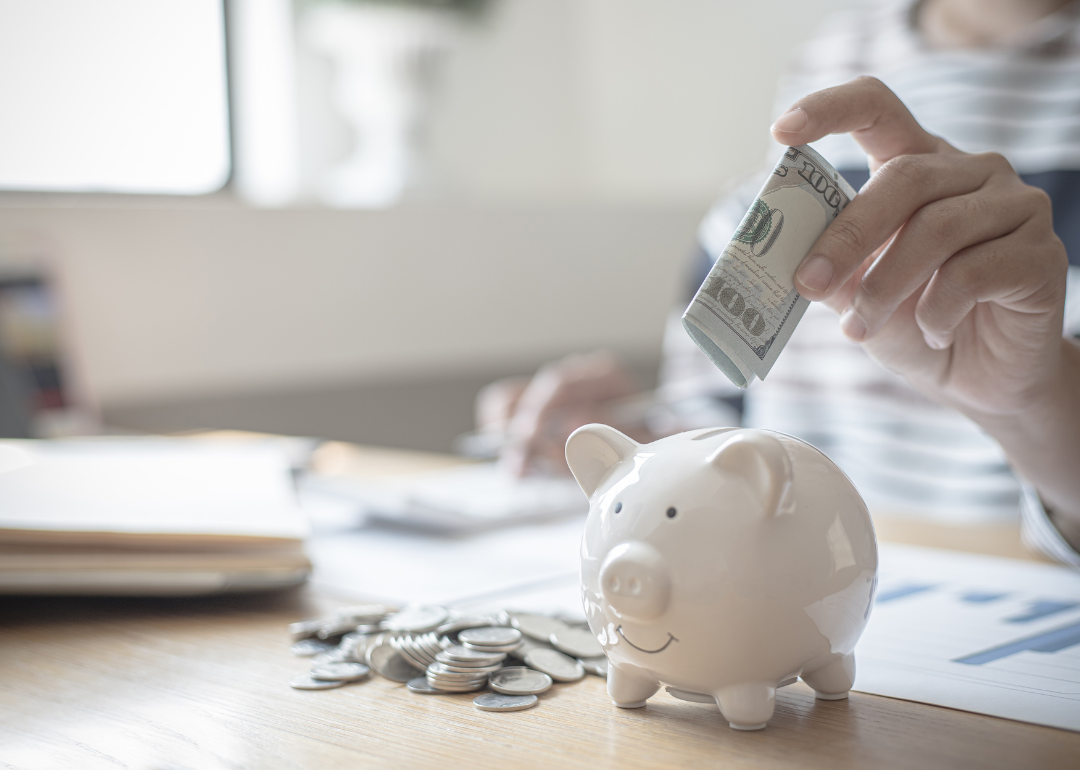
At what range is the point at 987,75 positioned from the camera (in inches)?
51.3

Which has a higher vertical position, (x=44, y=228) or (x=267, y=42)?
(x=267, y=42)

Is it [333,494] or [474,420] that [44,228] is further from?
[474,420]

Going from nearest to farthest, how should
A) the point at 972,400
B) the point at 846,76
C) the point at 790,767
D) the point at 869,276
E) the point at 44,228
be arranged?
the point at 790,767 < the point at 869,276 < the point at 972,400 < the point at 846,76 < the point at 44,228

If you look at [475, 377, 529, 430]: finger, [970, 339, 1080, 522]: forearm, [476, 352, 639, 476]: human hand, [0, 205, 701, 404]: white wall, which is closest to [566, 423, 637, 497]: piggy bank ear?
[970, 339, 1080, 522]: forearm

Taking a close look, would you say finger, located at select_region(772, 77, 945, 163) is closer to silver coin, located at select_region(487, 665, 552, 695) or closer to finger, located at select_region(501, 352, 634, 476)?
silver coin, located at select_region(487, 665, 552, 695)

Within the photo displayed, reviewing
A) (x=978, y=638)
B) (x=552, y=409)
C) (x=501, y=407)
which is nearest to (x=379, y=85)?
(x=501, y=407)

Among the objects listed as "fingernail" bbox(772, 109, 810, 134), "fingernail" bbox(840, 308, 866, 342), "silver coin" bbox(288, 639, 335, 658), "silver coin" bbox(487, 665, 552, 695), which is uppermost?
"fingernail" bbox(772, 109, 810, 134)

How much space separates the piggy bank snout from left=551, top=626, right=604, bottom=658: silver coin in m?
0.12

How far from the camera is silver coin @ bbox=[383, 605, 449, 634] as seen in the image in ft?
1.86

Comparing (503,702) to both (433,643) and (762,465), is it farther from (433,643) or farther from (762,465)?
(762,465)

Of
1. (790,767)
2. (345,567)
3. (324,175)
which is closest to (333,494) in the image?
(345,567)

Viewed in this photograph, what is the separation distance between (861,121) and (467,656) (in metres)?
0.41

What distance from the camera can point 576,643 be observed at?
1.85 feet

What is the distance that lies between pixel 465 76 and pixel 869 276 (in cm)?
181
